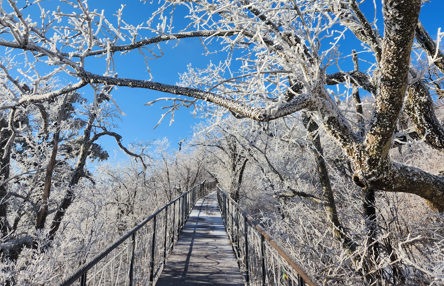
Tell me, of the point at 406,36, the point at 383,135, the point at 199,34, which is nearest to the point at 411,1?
the point at 406,36

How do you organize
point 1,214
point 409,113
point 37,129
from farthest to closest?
point 37,129
point 1,214
point 409,113

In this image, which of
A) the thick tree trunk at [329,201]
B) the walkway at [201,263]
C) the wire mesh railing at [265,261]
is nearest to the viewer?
the wire mesh railing at [265,261]

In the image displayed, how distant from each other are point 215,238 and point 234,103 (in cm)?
782

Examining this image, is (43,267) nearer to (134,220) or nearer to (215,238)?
(215,238)

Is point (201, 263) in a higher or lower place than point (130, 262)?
lower

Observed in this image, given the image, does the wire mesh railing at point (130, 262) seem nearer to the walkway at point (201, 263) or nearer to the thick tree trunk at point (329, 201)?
the walkway at point (201, 263)

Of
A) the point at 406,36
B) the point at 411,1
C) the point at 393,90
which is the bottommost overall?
the point at 393,90

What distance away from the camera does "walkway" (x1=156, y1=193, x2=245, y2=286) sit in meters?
5.39

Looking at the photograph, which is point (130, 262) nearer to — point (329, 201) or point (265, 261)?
point (265, 261)

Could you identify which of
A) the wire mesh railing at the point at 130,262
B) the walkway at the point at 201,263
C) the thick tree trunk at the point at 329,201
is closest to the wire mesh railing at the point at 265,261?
the walkway at the point at 201,263

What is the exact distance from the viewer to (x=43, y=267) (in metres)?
6.79

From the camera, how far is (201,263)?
6531 millimetres

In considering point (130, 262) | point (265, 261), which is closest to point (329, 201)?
point (265, 261)

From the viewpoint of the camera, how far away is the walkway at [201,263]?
539cm
